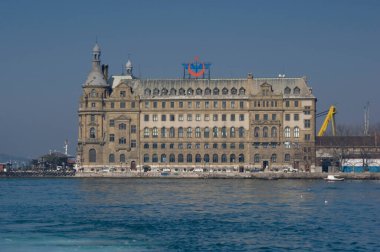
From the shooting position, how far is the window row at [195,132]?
A: 17875 cm

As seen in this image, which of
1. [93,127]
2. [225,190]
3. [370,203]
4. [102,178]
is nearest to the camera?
[370,203]

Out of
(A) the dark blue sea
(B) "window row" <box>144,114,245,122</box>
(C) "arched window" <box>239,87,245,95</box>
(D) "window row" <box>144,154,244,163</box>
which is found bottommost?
(A) the dark blue sea

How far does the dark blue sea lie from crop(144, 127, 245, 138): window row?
65494 millimetres

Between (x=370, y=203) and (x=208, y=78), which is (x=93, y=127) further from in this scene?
(x=370, y=203)

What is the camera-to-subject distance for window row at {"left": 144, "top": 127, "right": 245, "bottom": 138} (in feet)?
586

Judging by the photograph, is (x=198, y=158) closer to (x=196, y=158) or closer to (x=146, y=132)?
(x=196, y=158)

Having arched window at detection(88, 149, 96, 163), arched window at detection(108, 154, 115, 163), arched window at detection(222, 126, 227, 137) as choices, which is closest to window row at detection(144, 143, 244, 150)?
arched window at detection(222, 126, 227, 137)

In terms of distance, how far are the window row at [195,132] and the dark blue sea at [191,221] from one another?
65.5 metres

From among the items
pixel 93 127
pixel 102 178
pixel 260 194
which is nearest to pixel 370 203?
pixel 260 194

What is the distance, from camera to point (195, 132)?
180 meters

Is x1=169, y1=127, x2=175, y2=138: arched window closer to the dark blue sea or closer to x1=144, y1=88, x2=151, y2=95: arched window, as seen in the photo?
x1=144, y1=88, x2=151, y2=95: arched window

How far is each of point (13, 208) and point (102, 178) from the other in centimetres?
8115

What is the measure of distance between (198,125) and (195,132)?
1.55m

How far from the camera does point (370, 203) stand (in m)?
94.9
